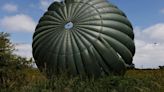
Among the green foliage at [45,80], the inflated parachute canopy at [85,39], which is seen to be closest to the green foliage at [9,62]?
the green foliage at [45,80]

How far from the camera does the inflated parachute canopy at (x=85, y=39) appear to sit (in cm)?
2845

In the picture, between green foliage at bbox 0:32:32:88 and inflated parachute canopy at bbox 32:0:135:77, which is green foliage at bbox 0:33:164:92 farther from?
inflated parachute canopy at bbox 32:0:135:77

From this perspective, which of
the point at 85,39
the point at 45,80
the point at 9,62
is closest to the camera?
the point at 45,80

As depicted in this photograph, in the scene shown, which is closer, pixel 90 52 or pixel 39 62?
pixel 90 52

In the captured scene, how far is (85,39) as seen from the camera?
28.8 m

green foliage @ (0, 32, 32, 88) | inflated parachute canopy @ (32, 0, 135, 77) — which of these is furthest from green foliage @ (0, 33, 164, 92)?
inflated parachute canopy @ (32, 0, 135, 77)

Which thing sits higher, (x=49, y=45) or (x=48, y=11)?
(x=48, y=11)

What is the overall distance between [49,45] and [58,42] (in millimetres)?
779

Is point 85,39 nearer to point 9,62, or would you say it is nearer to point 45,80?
point 9,62

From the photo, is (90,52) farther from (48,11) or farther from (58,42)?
(48,11)

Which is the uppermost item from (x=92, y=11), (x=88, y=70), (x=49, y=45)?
(x=92, y=11)

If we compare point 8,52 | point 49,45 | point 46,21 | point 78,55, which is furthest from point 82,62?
point 8,52

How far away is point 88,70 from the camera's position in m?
28.3

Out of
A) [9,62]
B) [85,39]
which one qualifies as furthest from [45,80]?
[85,39]
